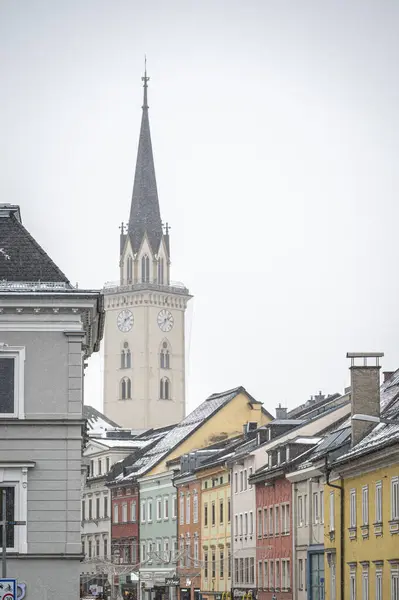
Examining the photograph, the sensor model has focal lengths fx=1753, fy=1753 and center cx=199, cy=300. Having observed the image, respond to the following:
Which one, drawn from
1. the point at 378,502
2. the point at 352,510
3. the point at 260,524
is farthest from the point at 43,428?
the point at 260,524

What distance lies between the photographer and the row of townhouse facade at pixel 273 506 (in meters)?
62.5

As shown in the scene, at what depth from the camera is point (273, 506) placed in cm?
8900

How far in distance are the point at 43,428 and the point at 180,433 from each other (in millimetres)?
87242

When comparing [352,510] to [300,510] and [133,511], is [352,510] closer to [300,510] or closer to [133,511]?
[300,510]

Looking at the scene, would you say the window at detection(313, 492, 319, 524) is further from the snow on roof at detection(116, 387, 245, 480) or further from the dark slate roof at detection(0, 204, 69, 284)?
the snow on roof at detection(116, 387, 245, 480)

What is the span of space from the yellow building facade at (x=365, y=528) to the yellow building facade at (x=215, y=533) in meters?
31.8

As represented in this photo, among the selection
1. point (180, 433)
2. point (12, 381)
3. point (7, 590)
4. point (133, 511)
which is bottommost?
point (7, 590)

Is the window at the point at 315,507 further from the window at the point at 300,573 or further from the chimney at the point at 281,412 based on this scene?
the chimney at the point at 281,412

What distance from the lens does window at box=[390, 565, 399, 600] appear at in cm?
5741

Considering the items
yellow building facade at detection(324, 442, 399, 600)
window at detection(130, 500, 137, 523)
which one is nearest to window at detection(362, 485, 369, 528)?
yellow building facade at detection(324, 442, 399, 600)

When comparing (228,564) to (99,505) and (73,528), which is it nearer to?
(99,505)

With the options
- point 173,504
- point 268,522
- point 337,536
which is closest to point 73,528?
point 337,536

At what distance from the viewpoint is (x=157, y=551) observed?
125 metres

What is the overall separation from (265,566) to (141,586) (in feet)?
123
